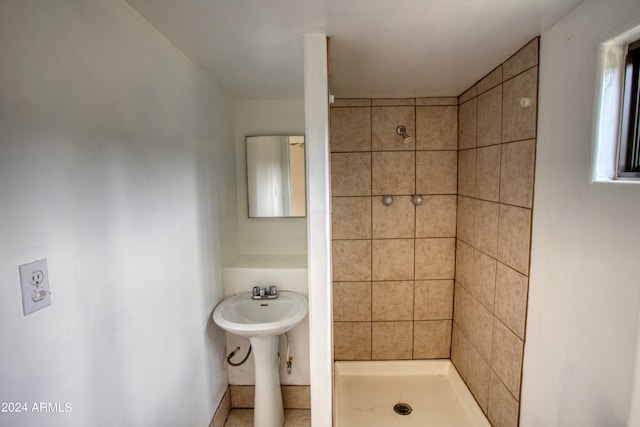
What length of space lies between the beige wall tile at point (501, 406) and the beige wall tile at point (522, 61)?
1674 millimetres

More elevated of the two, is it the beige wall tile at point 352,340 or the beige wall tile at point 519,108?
the beige wall tile at point 519,108

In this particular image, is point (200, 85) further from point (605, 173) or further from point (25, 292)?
point (605, 173)

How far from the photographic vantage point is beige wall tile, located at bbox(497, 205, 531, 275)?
1446mm

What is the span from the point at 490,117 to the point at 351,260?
1.37 m

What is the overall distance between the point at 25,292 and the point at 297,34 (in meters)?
1.27

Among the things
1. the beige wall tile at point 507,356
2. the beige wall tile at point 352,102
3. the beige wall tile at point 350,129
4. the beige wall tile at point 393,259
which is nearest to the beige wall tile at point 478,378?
the beige wall tile at point 507,356

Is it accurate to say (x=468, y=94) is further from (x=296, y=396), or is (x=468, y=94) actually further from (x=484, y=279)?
(x=296, y=396)

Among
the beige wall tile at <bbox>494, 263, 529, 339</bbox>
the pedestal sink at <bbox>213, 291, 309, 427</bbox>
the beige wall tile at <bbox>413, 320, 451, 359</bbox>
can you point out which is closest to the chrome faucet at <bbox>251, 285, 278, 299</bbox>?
the pedestal sink at <bbox>213, 291, 309, 427</bbox>

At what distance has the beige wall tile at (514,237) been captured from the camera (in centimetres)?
145

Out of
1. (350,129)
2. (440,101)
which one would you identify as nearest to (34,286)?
(350,129)

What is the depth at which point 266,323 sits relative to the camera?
5.65 feet

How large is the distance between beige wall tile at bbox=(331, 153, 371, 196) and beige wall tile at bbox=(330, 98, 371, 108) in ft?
1.22

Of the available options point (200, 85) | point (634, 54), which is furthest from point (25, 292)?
point (634, 54)

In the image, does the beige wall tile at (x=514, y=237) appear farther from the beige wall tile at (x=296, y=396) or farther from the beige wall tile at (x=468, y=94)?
the beige wall tile at (x=296, y=396)
